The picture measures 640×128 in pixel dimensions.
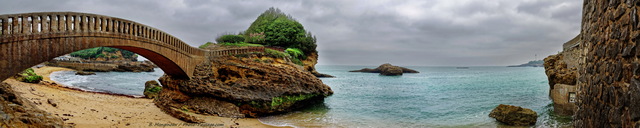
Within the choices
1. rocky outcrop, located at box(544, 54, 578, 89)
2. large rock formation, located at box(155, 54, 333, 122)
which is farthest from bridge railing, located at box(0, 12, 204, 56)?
rocky outcrop, located at box(544, 54, 578, 89)

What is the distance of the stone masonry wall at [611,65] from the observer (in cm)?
288

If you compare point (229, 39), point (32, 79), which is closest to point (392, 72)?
point (229, 39)

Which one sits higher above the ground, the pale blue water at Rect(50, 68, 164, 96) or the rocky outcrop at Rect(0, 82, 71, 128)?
the rocky outcrop at Rect(0, 82, 71, 128)

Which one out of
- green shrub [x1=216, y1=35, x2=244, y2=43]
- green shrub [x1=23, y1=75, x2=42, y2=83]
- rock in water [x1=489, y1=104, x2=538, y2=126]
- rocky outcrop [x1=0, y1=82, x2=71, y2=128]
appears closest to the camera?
rocky outcrop [x1=0, y1=82, x2=71, y2=128]

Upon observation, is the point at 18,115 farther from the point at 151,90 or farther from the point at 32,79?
the point at 32,79

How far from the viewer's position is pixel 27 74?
21.9 m

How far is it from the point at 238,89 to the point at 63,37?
7.83 m

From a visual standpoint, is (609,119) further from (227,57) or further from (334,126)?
(227,57)

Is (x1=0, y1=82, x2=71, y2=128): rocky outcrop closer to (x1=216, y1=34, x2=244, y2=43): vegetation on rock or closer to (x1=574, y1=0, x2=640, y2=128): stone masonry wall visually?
(x1=574, y1=0, x2=640, y2=128): stone masonry wall

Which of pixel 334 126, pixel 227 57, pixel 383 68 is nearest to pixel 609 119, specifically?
pixel 334 126

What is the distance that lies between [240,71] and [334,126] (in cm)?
606

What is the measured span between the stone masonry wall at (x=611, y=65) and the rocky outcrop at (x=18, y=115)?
9.08 m

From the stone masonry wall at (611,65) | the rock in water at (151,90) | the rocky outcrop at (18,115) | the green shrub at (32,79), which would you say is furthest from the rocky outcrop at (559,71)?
the green shrub at (32,79)

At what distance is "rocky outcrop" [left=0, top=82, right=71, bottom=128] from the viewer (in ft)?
19.8
